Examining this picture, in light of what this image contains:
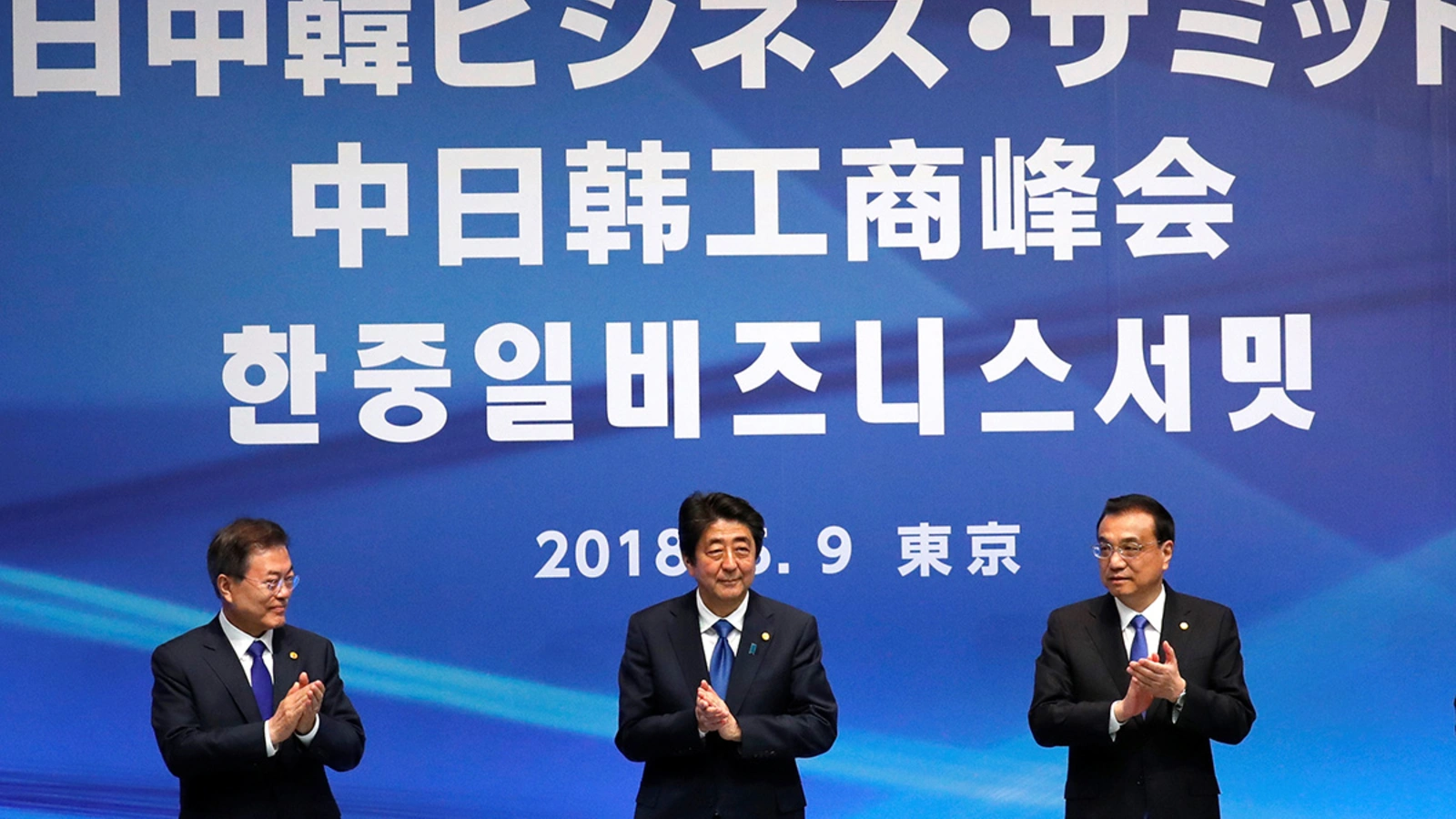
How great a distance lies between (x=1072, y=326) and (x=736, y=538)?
1.58m

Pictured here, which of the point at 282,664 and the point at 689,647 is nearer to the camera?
the point at 282,664

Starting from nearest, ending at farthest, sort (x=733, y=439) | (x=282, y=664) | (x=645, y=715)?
(x=282, y=664) → (x=645, y=715) → (x=733, y=439)

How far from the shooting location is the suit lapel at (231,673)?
134 inches

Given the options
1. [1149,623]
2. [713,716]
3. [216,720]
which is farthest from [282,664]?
[1149,623]

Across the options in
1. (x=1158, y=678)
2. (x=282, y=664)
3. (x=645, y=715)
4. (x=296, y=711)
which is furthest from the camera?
(x=645, y=715)

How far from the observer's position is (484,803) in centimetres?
474

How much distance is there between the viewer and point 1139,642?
3689mm

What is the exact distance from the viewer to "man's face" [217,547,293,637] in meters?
3.41

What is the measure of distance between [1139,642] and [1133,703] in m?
0.26

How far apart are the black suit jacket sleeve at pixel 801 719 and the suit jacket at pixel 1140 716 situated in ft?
1.57

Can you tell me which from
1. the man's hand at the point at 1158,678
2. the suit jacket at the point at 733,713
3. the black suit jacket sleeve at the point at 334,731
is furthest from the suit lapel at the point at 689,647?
the man's hand at the point at 1158,678

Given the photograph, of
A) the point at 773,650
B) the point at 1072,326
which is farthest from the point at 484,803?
the point at 1072,326

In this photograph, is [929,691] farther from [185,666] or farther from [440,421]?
[185,666]

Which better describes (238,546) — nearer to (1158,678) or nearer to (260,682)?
(260,682)
